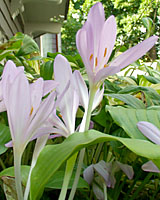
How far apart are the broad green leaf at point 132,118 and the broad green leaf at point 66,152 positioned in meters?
0.06

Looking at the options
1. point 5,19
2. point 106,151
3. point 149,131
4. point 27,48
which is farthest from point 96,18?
point 5,19

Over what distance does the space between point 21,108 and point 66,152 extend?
0.06 meters

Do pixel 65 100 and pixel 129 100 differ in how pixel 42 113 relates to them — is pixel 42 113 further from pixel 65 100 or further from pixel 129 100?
pixel 129 100

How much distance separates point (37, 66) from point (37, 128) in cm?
81

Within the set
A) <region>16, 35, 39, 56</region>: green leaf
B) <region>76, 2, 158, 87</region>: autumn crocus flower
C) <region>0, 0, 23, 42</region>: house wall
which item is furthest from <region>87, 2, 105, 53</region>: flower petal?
<region>0, 0, 23, 42</region>: house wall

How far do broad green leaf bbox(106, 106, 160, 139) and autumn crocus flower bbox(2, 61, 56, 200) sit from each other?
9 centimetres

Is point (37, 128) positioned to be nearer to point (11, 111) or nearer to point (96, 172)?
point (11, 111)

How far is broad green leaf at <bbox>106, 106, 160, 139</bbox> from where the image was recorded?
288 millimetres

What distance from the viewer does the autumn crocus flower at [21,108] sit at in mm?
225

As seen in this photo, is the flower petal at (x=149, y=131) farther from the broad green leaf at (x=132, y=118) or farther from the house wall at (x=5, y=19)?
the house wall at (x=5, y=19)

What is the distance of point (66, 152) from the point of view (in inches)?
8.4

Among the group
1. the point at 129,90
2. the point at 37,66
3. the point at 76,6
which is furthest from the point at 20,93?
the point at 76,6

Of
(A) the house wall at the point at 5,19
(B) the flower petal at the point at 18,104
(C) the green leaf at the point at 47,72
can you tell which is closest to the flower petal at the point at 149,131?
(B) the flower petal at the point at 18,104

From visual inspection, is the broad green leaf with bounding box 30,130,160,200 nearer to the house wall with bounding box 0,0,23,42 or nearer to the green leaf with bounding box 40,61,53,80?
the green leaf with bounding box 40,61,53,80
